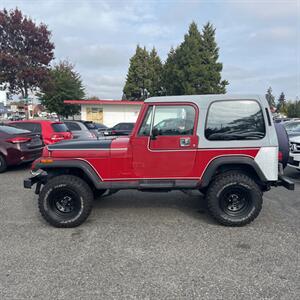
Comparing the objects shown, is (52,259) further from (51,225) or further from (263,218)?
(263,218)

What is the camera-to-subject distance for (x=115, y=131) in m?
16.5

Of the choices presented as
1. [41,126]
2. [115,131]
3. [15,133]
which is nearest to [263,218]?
[15,133]

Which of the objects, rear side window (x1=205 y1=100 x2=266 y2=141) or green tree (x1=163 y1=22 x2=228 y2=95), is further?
green tree (x1=163 y1=22 x2=228 y2=95)

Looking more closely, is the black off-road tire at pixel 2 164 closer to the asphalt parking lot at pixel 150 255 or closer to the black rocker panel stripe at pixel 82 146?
the asphalt parking lot at pixel 150 255

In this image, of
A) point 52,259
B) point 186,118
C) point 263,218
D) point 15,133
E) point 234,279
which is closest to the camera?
point 234,279

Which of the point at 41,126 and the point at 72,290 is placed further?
the point at 41,126

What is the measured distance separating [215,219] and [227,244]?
0.64m

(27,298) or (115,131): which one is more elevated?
(115,131)

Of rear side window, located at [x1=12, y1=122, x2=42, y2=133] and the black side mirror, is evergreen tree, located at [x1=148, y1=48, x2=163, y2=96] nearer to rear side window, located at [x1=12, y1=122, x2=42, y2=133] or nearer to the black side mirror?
rear side window, located at [x1=12, y1=122, x2=42, y2=133]

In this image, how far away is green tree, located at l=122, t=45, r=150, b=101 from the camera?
4072cm

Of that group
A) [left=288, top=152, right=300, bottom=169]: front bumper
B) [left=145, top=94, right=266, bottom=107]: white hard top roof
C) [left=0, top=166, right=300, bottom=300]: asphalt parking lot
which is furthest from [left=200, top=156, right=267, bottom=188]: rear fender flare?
[left=288, top=152, right=300, bottom=169]: front bumper

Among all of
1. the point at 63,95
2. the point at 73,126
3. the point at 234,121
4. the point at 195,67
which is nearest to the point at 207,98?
the point at 234,121

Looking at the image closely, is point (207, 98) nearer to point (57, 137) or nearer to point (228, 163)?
point (228, 163)

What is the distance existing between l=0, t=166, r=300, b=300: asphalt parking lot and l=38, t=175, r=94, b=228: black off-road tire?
148 millimetres
